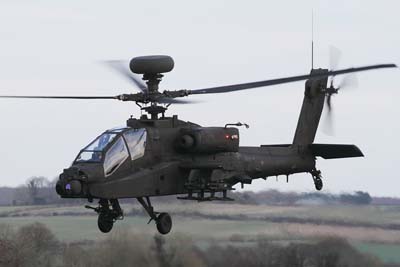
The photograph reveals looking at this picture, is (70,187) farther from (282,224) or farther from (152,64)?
(282,224)

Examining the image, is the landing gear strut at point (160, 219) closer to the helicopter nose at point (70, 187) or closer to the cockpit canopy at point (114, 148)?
the cockpit canopy at point (114, 148)

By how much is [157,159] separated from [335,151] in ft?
19.8

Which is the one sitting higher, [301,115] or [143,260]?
[301,115]

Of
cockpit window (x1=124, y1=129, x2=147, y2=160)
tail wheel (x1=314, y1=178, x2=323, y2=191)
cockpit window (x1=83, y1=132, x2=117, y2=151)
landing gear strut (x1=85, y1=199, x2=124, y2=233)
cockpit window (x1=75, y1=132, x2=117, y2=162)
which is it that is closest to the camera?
cockpit window (x1=75, y1=132, x2=117, y2=162)

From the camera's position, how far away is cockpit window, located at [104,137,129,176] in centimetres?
2959

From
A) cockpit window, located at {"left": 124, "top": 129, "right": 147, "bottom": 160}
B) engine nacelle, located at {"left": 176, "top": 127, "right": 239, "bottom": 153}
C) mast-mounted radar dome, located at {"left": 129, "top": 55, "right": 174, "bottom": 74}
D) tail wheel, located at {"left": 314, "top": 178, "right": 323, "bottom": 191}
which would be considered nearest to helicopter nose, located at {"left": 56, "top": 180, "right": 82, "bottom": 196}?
cockpit window, located at {"left": 124, "top": 129, "right": 147, "bottom": 160}

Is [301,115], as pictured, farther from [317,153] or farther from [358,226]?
[358,226]

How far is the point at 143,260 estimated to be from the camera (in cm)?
4409

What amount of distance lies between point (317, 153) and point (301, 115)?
145 cm

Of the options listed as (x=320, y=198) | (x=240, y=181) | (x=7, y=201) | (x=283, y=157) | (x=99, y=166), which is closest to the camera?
(x=99, y=166)

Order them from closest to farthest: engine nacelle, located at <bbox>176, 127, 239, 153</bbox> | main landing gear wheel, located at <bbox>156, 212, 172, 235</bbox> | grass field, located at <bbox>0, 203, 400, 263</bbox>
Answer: main landing gear wheel, located at <bbox>156, 212, 172, 235</bbox> → engine nacelle, located at <bbox>176, 127, 239, 153</bbox> → grass field, located at <bbox>0, 203, 400, 263</bbox>

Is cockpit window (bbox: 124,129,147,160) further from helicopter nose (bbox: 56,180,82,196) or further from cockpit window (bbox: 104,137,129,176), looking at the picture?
→ helicopter nose (bbox: 56,180,82,196)

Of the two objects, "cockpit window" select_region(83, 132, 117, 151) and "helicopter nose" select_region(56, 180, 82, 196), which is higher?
"cockpit window" select_region(83, 132, 117, 151)

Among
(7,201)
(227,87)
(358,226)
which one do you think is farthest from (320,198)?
(7,201)
